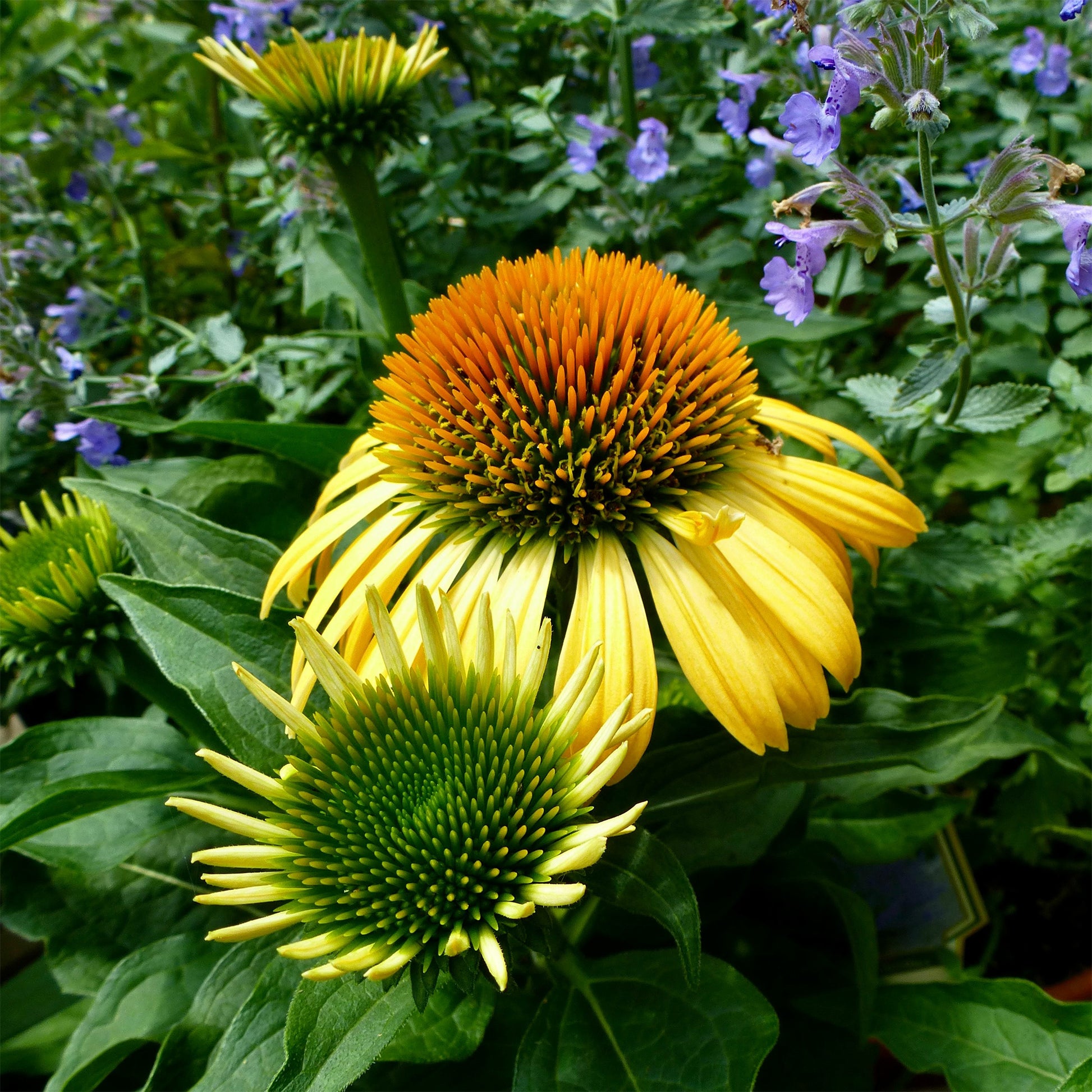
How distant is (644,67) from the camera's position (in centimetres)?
135

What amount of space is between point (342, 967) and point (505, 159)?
4.45 feet

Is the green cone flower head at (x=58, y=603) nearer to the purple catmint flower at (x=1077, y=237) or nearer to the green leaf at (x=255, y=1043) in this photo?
the green leaf at (x=255, y=1043)

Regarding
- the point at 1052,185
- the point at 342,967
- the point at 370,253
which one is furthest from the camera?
the point at 370,253

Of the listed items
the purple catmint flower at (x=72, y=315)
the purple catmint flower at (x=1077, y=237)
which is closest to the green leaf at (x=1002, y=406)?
the purple catmint flower at (x=1077, y=237)

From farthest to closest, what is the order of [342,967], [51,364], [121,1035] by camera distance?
[51,364], [121,1035], [342,967]

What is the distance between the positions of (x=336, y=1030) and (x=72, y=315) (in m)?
1.15

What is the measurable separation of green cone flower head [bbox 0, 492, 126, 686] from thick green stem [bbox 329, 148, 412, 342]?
0.42m

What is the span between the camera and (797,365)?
1.26 meters

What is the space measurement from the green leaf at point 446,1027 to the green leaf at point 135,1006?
24 cm

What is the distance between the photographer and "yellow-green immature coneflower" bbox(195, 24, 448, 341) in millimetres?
998

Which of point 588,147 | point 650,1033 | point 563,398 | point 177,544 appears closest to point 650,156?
point 588,147

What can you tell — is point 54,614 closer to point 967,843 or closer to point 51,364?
point 51,364

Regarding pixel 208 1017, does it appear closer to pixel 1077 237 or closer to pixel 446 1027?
pixel 446 1027

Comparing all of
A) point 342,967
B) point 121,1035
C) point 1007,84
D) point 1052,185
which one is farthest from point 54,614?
point 1007,84
